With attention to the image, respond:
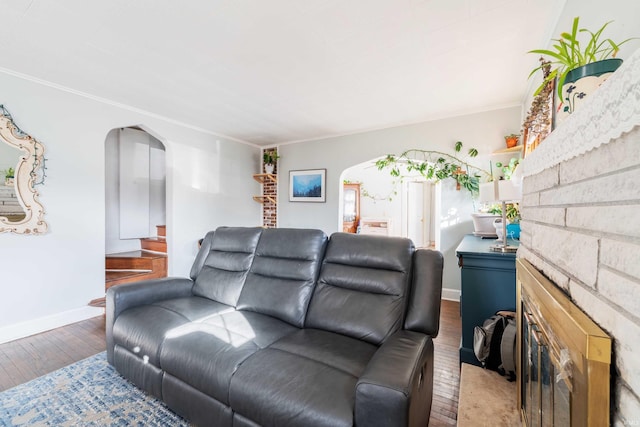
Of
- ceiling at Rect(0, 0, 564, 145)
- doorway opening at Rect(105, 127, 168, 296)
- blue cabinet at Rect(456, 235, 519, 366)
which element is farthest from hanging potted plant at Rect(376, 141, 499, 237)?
doorway opening at Rect(105, 127, 168, 296)

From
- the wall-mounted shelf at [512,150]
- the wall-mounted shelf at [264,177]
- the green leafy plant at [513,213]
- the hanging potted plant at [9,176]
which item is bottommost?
the green leafy plant at [513,213]

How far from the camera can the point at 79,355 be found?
2279 millimetres

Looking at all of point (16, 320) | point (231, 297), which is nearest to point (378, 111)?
point (231, 297)

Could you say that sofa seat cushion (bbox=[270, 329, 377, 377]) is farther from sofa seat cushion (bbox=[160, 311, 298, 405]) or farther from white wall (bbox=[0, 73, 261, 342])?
white wall (bbox=[0, 73, 261, 342])

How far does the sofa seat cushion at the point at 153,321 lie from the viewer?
5.43 ft

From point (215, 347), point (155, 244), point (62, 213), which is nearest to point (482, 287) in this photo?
point (215, 347)

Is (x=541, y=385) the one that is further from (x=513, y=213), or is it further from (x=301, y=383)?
(x=513, y=213)

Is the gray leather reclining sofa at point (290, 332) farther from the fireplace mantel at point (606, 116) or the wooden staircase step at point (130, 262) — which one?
the wooden staircase step at point (130, 262)

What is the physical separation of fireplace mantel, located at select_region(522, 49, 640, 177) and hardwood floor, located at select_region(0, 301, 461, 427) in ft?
5.31

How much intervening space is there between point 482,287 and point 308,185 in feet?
11.2

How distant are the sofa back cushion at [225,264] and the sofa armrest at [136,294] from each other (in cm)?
14

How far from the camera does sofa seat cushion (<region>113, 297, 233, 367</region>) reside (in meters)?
1.66

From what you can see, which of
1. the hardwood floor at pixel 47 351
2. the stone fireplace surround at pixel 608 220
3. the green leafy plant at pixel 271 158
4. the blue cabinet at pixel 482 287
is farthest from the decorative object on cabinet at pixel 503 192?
the green leafy plant at pixel 271 158

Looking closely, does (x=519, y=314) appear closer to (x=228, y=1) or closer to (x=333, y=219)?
(x=228, y=1)
